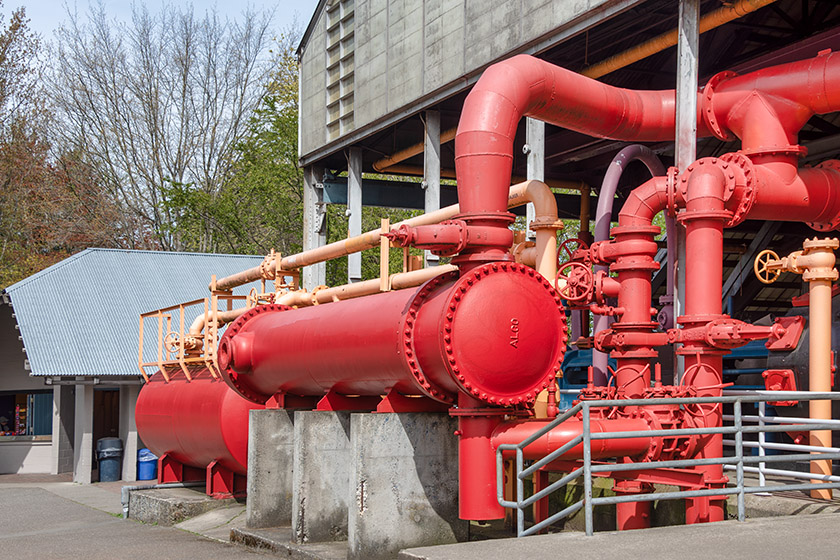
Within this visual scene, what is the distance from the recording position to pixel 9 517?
16703 millimetres

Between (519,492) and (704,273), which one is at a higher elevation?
(704,273)

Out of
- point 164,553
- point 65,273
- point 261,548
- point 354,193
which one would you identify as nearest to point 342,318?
point 261,548

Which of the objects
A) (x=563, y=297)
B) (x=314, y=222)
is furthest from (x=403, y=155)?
(x=563, y=297)

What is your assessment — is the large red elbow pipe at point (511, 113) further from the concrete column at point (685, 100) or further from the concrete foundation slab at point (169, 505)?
the concrete foundation slab at point (169, 505)

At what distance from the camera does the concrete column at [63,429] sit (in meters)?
24.4

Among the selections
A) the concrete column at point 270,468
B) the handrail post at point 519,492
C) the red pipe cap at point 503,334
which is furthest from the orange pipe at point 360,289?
the handrail post at point 519,492

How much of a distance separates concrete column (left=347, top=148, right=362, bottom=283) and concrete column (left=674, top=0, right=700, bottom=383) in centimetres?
863

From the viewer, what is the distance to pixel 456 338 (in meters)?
8.35

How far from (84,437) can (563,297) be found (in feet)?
50.9

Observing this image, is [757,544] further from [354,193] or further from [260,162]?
[260,162]

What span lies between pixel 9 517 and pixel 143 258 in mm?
11925

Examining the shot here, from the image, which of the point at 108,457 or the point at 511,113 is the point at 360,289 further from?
the point at 108,457

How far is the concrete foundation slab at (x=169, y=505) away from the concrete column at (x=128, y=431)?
6076 millimetres

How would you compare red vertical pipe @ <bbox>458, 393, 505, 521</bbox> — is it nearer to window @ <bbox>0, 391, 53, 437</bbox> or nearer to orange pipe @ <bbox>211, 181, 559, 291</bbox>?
orange pipe @ <bbox>211, 181, 559, 291</bbox>
